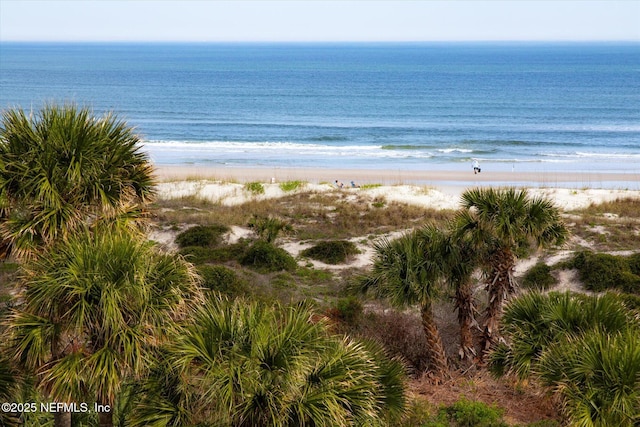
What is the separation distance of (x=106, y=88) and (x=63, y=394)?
98.3 metres

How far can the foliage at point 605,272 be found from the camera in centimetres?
1917

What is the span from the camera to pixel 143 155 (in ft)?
37.7

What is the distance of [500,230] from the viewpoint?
1457 centimetres

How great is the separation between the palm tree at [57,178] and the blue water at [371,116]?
31.7 metres

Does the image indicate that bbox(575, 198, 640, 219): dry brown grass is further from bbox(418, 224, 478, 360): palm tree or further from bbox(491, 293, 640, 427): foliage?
bbox(491, 293, 640, 427): foliage

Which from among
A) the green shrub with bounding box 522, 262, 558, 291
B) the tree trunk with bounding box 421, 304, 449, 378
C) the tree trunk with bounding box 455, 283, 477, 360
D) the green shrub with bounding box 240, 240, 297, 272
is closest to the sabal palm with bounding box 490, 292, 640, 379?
the tree trunk with bounding box 421, 304, 449, 378

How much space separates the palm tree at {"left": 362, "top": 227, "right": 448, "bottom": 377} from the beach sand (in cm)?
1513

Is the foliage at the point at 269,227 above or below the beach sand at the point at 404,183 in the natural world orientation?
above

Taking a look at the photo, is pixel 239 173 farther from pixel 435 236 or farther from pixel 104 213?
pixel 104 213

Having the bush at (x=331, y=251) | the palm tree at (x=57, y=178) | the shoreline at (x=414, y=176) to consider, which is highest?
the palm tree at (x=57, y=178)

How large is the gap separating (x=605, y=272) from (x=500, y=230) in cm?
664

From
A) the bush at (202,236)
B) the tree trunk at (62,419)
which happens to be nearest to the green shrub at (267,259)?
the bush at (202,236)

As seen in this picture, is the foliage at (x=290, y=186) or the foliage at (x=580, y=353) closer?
the foliage at (x=580, y=353)

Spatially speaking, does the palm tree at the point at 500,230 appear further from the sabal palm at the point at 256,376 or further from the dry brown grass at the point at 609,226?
Answer: the dry brown grass at the point at 609,226
